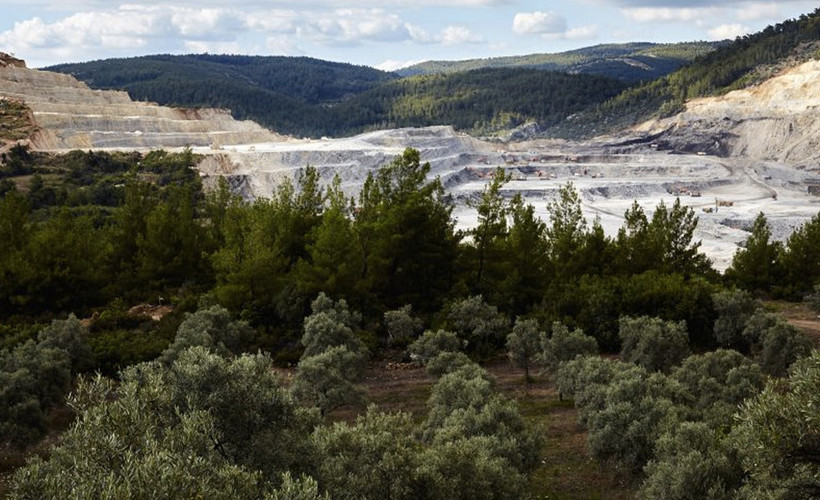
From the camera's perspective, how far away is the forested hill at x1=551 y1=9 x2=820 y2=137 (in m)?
152

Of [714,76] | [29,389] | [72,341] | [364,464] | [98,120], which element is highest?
[714,76]

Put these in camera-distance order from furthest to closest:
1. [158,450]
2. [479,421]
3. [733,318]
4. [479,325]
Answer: [479,325], [733,318], [479,421], [158,450]

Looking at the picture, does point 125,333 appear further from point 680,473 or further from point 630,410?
point 680,473

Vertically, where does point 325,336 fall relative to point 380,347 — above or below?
above

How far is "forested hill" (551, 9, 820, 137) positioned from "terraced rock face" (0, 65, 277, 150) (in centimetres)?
9119

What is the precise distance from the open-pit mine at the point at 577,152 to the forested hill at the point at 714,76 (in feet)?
36.3

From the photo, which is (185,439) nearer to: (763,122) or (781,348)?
(781,348)

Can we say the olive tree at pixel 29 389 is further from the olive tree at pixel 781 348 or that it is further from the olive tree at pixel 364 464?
the olive tree at pixel 781 348

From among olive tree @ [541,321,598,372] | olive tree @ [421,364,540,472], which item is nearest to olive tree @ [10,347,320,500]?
olive tree @ [421,364,540,472]

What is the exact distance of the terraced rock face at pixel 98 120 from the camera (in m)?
101

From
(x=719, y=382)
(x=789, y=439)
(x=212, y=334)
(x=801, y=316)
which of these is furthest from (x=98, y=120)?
(x=789, y=439)

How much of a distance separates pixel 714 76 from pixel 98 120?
136m

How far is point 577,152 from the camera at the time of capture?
140625 mm

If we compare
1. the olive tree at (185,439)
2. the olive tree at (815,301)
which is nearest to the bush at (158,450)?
the olive tree at (185,439)
